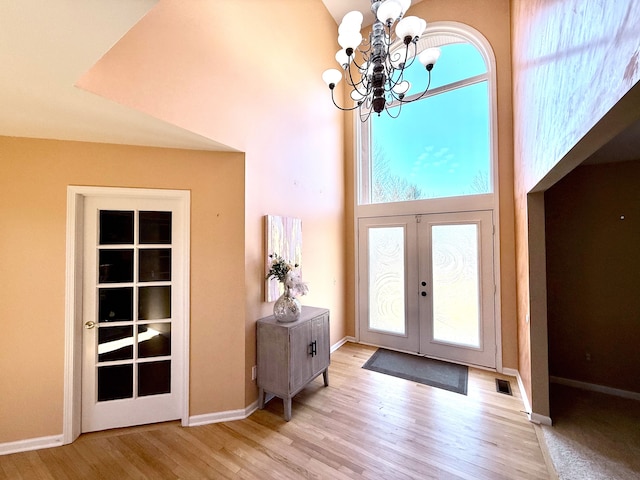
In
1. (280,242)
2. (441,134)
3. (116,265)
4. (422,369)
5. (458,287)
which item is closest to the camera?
(116,265)

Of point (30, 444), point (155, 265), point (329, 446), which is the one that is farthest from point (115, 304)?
point (329, 446)

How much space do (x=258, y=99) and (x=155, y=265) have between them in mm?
2030

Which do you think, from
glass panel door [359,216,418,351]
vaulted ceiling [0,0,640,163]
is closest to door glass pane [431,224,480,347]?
glass panel door [359,216,418,351]

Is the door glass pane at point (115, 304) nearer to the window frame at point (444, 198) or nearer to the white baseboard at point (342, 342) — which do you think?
the white baseboard at point (342, 342)

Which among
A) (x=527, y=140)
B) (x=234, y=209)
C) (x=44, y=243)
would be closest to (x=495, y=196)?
(x=527, y=140)

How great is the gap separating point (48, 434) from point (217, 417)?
1336 millimetres

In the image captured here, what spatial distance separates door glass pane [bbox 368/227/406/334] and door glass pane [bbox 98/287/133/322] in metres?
3.29

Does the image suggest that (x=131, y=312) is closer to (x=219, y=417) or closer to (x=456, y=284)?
(x=219, y=417)

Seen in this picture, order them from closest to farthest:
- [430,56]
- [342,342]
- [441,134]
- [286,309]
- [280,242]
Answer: [430,56] < [286,309] < [280,242] < [441,134] < [342,342]

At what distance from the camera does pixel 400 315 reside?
401cm

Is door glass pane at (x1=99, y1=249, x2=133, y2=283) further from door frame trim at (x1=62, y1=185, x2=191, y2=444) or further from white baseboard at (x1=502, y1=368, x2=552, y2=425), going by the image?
white baseboard at (x1=502, y1=368, x2=552, y2=425)

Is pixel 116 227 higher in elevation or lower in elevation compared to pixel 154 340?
higher

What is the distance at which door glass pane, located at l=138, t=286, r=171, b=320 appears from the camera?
7.79 feet

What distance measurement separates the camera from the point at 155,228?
241 cm
